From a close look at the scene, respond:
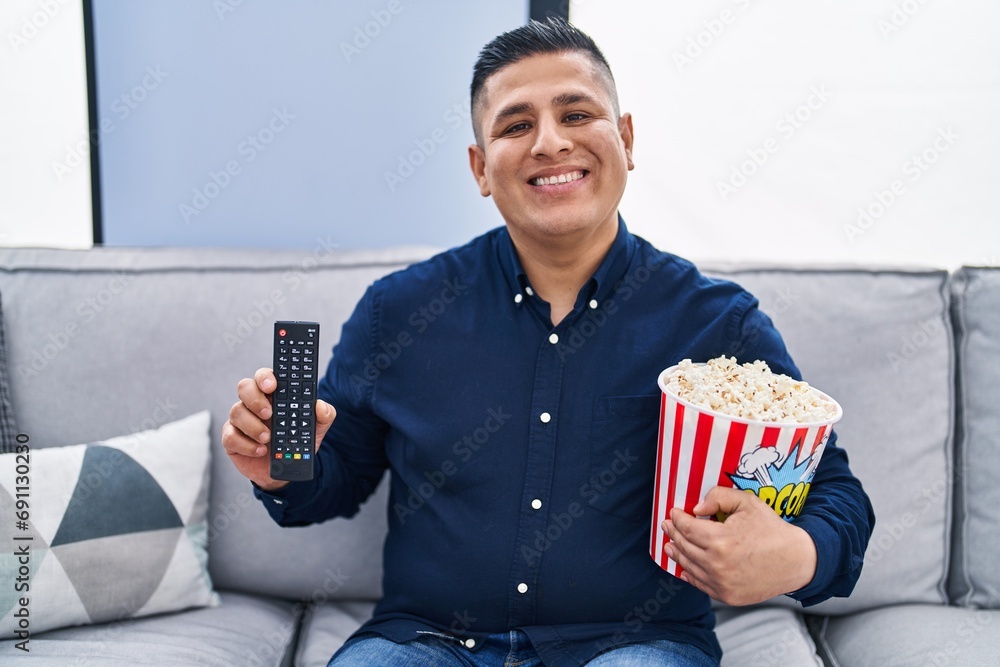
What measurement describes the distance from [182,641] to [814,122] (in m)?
1.77

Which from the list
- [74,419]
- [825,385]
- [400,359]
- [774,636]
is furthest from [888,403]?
[74,419]

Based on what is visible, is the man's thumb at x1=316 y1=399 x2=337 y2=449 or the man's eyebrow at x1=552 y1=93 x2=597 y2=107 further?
the man's eyebrow at x1=552 y1=93 x2=597 y2=107

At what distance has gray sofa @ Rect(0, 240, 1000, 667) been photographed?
150cm

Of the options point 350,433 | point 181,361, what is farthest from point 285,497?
point 181,361

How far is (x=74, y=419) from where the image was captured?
4.99ft

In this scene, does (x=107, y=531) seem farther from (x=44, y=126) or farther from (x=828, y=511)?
(x=828, y=511)

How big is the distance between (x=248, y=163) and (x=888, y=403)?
1.53 m

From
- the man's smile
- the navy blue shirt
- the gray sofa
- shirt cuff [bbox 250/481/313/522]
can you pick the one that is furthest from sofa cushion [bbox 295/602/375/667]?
the man's smile

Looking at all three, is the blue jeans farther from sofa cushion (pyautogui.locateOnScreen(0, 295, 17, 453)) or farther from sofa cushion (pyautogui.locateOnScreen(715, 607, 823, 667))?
sofa cushion (pyautogui.locateOnScreen(0, 295, 17, 453))

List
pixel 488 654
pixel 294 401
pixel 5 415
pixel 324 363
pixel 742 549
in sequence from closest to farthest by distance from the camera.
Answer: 1. pixel 742 549
2. pixel 294 401
3. pixel 488 654
4. pixel 5 415
5. pixel 324 363

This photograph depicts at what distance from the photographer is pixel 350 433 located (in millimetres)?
1360

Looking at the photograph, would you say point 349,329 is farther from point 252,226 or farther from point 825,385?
point 825,385

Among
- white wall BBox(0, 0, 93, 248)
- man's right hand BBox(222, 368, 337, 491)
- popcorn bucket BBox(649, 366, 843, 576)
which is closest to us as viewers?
popcorn bucket BBox(649, 366, 843, 576)

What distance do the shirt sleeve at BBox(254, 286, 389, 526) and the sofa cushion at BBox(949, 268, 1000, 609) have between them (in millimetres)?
1163
